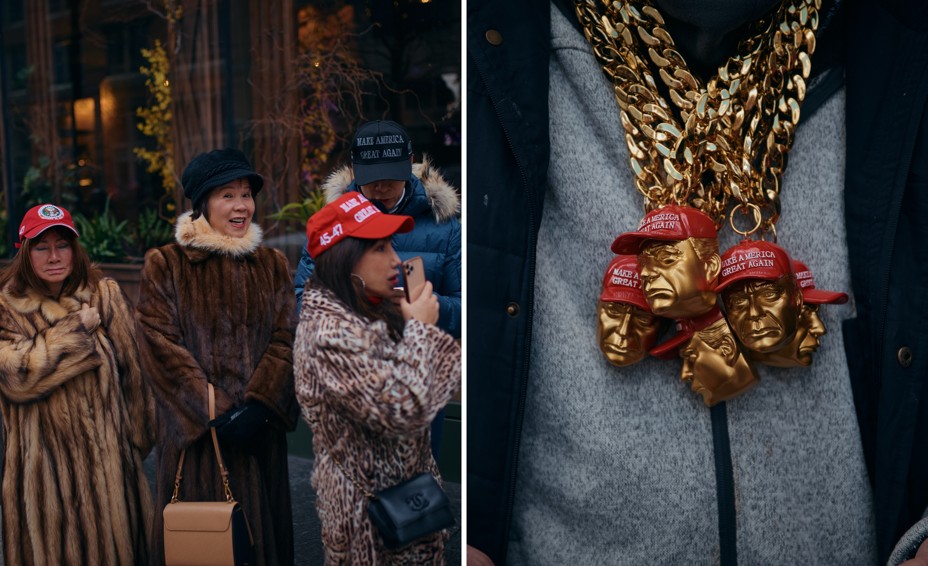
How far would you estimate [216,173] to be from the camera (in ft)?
5.03

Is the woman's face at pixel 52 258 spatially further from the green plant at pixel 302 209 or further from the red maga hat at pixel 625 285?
the red maga hat at pixel 625 285

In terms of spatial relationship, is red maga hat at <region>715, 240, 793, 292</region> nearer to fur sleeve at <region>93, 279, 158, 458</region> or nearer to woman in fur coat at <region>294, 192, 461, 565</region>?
woman in fur coat at <region>294, 192, 461, 565</region>

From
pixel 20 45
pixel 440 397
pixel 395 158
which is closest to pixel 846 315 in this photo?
pixel 440 397

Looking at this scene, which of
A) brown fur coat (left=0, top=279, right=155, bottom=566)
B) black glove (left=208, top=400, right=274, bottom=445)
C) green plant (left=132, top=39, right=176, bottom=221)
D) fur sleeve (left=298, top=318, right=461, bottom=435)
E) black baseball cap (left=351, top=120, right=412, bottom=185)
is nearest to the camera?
fur sleeve (left=298, top=318, right=461, bottom=435)

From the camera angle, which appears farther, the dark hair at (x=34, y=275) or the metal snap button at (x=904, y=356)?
the dark hair at (x=34, y=275)

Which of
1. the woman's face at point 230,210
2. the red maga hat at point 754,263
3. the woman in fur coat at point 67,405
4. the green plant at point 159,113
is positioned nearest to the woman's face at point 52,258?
the woman in fur coat at point 67,405

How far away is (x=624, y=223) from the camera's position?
Answer: 141 centimetres

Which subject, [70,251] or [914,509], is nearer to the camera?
[914,509]

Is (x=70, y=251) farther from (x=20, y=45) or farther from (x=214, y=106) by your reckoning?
(x=20, y=45)

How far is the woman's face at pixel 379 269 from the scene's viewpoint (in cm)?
127

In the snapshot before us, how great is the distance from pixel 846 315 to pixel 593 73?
0.65 m

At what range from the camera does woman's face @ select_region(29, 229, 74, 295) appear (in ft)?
5.23

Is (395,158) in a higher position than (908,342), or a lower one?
higher

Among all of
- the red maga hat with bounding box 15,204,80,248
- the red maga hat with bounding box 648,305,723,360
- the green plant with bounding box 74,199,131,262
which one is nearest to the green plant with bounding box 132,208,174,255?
the green plant with bounding box 74,199,131,262
